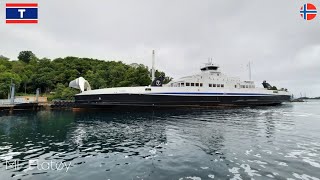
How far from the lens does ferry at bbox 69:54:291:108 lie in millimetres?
39253

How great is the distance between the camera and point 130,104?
127 ft

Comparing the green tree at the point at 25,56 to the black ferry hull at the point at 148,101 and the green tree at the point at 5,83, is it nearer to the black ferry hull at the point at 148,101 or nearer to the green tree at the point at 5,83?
the green tree at the point at 5,83

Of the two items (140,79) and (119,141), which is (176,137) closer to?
(119,141)

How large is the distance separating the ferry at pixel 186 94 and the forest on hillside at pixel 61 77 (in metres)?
19.5

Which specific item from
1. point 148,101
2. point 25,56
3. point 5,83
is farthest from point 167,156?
point 25,56

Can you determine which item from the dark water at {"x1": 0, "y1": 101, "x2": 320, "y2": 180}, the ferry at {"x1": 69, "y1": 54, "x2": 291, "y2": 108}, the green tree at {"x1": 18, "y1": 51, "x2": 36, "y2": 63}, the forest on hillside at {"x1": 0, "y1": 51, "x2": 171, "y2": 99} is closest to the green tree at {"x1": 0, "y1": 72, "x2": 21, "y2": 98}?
the forest on hillside at {"x1": 0, "y1": 51, "x2": 171, "y2": 99}

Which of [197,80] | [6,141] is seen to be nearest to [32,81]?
[197,80]

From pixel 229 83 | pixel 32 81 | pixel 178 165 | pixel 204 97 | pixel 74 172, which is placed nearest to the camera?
pixel 74 172

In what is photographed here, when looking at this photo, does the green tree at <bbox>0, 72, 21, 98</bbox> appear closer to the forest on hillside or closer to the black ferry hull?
the forest on hillside

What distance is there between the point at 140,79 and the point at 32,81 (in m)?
46.6

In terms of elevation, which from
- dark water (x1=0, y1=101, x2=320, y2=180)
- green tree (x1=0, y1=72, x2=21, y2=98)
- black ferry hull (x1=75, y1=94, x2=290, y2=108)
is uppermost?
green tree (x1=0, y1=72, x2=21, y2=98)

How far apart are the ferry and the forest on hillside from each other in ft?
64.0

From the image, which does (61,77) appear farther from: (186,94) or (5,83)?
(186,94)

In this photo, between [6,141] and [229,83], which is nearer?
[6,141]
